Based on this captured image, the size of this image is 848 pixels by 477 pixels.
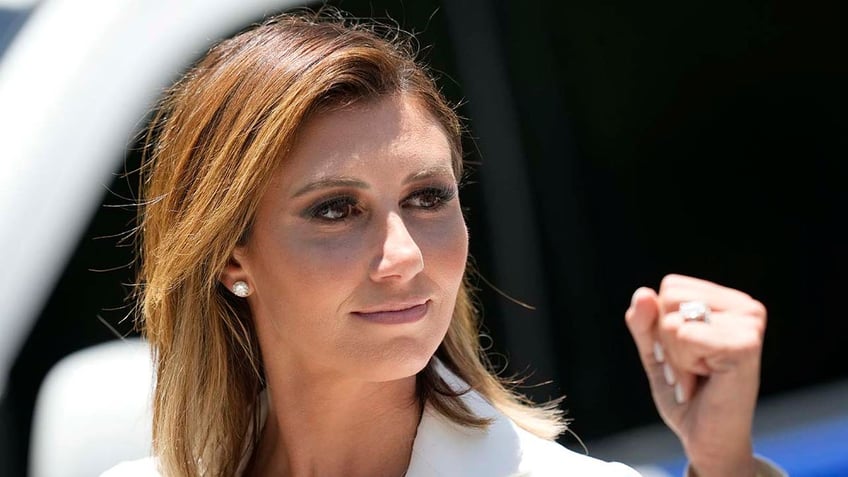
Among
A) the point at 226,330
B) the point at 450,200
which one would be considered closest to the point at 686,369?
the point at 450,200

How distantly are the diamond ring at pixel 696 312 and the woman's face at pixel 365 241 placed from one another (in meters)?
0.51

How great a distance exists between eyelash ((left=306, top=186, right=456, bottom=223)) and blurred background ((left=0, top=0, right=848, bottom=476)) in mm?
708

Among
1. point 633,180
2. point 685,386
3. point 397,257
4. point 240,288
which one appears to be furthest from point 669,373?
point 633,180

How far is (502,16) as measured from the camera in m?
2.90

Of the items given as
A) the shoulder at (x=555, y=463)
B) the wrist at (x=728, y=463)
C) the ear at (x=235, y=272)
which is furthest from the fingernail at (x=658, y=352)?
the ear at (x=235, y=272)

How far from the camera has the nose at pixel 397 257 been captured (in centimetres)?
199

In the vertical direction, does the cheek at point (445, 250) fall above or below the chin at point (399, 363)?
above

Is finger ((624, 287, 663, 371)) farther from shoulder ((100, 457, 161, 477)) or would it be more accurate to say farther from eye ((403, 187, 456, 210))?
shoulder ((100, 457, 161, 477))

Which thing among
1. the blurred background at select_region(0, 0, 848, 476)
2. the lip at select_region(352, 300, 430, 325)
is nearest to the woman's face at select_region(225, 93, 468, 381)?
the lip at select_region(352, 300, 430, 325)

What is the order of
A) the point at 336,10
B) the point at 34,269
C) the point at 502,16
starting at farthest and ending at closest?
the point at 502,16 < the point at 336,10 < the point at 34,269

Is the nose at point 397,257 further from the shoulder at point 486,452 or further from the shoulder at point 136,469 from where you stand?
the shoulder at point 136,469

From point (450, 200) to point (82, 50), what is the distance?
87cm

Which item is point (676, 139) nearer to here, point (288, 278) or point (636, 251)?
point (636, 251)

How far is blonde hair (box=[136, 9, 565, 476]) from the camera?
212 centimetres
